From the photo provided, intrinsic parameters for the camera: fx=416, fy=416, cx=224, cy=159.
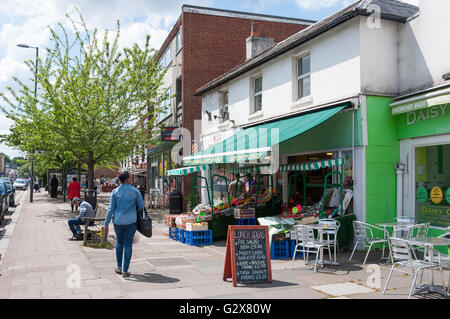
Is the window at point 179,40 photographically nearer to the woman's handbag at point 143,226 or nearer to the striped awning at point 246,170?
the striped awning at point 246,170

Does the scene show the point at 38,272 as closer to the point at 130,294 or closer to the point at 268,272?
the point at 130,294

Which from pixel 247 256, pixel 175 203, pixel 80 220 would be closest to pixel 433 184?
pixel 247 256

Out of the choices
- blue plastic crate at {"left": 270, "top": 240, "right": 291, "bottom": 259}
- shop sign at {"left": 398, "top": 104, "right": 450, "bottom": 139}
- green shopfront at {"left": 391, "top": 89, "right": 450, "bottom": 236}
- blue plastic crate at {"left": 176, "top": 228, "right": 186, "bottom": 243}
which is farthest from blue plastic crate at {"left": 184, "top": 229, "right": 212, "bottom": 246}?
shop sign at {"left": 398, "top": 104, "right": 450, "bottom": 139}

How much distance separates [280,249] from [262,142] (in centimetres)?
255

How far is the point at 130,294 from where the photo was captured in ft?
19.3

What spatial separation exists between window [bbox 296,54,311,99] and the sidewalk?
502cm

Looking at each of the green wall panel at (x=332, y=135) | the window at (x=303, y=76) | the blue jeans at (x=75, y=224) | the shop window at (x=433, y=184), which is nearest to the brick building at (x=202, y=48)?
the window at (x=303, y=76)

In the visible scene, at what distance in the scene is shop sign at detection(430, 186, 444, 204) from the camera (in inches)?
360

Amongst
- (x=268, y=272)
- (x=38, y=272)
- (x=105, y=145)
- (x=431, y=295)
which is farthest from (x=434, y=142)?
(x=105, y=145)

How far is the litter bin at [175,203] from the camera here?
730 inches

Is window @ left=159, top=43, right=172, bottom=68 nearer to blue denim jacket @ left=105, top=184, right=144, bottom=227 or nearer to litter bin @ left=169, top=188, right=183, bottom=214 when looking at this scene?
litter bin @ left=169, top=188, right=183, bottom=214

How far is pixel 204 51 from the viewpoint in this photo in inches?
829

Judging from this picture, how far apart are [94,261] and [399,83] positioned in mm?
8031

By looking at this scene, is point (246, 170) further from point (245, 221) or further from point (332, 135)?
point (332, 135)
